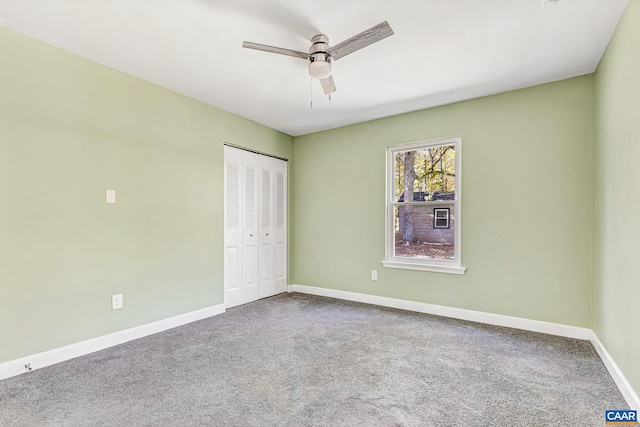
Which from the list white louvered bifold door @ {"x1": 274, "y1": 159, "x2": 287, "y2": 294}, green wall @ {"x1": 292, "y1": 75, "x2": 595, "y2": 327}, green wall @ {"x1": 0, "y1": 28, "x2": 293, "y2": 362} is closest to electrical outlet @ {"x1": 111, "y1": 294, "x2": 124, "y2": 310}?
green wall @ {"x1": 0, "y1": 28, "x2": 293, "y2": 362}

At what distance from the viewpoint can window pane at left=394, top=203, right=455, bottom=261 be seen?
147 inches

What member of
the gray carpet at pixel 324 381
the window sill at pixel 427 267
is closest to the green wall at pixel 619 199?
the gray carpet at pixel 324 381

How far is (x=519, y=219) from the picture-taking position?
324cm

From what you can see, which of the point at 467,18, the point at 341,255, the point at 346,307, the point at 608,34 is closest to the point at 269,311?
the point at 346,307

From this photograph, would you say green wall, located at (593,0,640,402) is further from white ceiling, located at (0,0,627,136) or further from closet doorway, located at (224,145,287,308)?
closet doorway, located at (224,145,287,308)

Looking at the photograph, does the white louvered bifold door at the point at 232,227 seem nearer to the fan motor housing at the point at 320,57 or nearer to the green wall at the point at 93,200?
the green wall at the point at 93,200

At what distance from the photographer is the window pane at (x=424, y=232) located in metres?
3.73

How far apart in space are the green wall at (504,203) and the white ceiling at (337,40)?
1.03 ft

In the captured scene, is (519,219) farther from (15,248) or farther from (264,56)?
(15,248)

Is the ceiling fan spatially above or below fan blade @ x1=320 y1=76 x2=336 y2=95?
above

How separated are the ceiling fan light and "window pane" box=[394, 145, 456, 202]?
83.3 inches

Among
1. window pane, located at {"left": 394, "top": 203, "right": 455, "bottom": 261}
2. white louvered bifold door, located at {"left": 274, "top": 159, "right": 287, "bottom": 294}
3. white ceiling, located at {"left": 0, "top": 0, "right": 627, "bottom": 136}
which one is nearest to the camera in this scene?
white ceiling, located at {"left": 0, "top": 0, "right": 627, "bottom": 136}

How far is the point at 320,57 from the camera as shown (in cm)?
220

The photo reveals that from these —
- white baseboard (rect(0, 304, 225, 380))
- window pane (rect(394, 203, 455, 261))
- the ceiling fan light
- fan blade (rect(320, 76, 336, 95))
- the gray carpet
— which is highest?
fan blade (rect(320, 76, 336, 95))
